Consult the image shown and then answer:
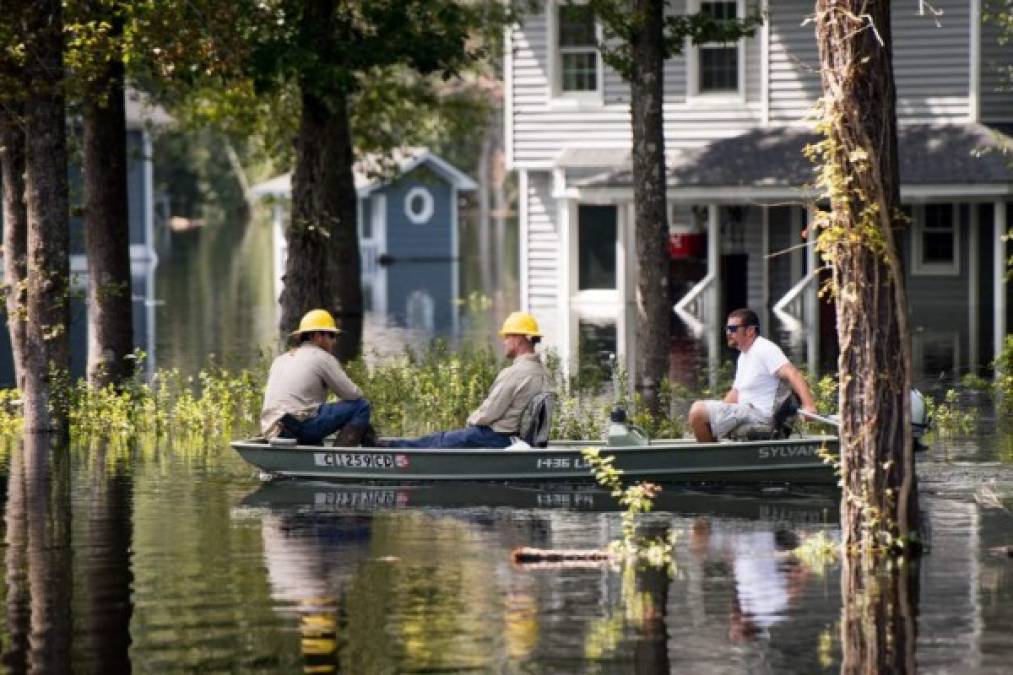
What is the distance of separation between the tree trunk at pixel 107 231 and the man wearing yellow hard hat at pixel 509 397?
6945 mm

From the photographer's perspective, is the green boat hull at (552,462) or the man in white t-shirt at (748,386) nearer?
the green boat hull at (552,462)

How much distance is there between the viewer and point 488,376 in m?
24.9

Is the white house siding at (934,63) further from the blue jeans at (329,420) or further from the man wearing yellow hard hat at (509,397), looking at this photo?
the blue jeans at (329,420)

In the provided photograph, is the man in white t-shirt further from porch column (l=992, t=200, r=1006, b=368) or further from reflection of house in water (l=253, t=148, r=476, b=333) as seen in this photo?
reflection of house in water (l=253, t=148, r=476, b=333)

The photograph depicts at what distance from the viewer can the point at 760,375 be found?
18703mm

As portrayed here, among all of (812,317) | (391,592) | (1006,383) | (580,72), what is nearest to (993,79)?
(812,317)

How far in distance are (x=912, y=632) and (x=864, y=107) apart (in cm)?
331

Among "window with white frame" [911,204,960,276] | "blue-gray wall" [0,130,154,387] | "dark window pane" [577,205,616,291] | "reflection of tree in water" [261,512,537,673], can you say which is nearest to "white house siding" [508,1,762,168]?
"dark window pane" [577,205,616,291]

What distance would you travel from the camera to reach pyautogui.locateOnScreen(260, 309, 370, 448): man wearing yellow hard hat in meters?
19.3

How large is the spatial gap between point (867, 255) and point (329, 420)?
6.87 metres

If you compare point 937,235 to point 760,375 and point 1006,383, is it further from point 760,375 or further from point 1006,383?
point 760,375

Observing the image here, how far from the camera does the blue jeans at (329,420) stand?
1928 centimetres

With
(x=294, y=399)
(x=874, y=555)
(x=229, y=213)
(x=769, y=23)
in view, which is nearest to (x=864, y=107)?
(x=874, y=555)

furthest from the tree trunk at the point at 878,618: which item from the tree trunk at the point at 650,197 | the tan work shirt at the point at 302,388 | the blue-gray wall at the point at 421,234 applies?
the blue-gray wall at the point at 421,234
